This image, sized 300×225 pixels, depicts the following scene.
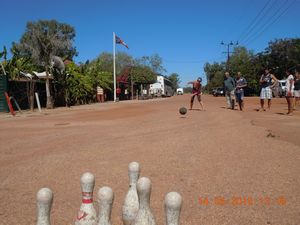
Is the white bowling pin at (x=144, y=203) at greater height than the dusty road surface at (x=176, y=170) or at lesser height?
greater

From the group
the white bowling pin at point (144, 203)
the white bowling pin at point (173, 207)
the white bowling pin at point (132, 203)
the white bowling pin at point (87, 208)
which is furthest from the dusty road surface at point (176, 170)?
the white bowling pin at point (173, 207)

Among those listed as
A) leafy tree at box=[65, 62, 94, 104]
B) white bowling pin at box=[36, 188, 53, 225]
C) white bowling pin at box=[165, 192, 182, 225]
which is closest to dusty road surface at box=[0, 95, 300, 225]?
white bowling pin at box=[36, 188, 53, 225]

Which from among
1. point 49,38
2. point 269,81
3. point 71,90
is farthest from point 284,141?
point 71,90

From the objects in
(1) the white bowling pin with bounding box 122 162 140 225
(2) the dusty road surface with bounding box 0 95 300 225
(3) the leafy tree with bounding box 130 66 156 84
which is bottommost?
(2) the dusty road surface with bounding box 0 95 300 225

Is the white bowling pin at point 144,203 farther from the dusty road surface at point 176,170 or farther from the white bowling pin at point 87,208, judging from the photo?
the dusty road surface at point 176,170

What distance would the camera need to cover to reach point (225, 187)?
3.75 metres

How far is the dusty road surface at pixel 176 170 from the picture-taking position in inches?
122

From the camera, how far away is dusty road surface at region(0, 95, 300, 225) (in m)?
3.09

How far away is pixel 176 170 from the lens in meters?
4.51

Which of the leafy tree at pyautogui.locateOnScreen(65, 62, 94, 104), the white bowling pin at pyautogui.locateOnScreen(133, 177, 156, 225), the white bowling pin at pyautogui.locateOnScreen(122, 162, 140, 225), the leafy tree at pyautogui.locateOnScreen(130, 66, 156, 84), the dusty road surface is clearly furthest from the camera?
the leafy tree at pyautogui.locateOnScreen(130, 66, 156, 84)

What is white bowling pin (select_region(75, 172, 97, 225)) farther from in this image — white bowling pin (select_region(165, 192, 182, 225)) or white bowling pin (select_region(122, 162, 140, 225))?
white bowling pin (select_region(165, 192, 182, 225))

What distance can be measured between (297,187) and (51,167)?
3526 millimetres

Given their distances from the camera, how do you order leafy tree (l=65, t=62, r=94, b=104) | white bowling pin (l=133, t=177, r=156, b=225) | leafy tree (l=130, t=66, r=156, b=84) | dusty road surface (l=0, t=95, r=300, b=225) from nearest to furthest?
white bowling pin (l=133, t=177, r=156, b=225)
dusty road surface (l=0, t=95, r=300, b=225)
leafy tree (l=65, t=62, r=94, b=104)
leafy tree (l=130, t=66, r=156, b=84)

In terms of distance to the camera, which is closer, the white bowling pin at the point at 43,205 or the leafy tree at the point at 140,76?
the white bowling pin at the point at 43,205
